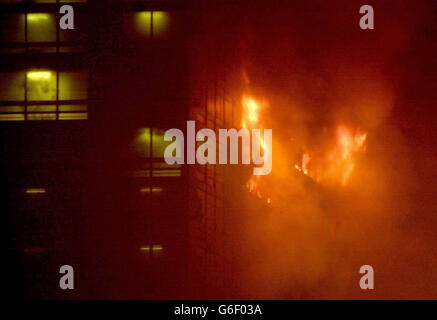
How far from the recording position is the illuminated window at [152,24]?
22.0 feet

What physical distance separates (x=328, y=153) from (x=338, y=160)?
16cm

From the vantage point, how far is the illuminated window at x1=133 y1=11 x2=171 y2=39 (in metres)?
6.70

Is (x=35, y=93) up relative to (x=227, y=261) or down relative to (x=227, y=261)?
up

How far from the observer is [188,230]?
6582mm

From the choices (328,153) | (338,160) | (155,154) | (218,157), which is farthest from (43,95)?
(338,160)

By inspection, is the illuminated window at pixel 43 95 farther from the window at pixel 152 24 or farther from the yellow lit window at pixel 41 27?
the window at pixel 152 24

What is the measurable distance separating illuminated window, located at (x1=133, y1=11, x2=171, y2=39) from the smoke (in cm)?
93

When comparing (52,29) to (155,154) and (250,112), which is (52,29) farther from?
(250,112)

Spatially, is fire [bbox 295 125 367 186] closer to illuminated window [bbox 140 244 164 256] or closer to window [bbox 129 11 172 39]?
illuminated window [bbox 140 244 164 256]

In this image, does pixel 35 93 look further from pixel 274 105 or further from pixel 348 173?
pixel 348 173

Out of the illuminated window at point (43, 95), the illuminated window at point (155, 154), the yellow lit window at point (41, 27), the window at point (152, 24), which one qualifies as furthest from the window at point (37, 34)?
the illuminated window at point (155, 154)

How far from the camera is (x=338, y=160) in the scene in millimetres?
6457
